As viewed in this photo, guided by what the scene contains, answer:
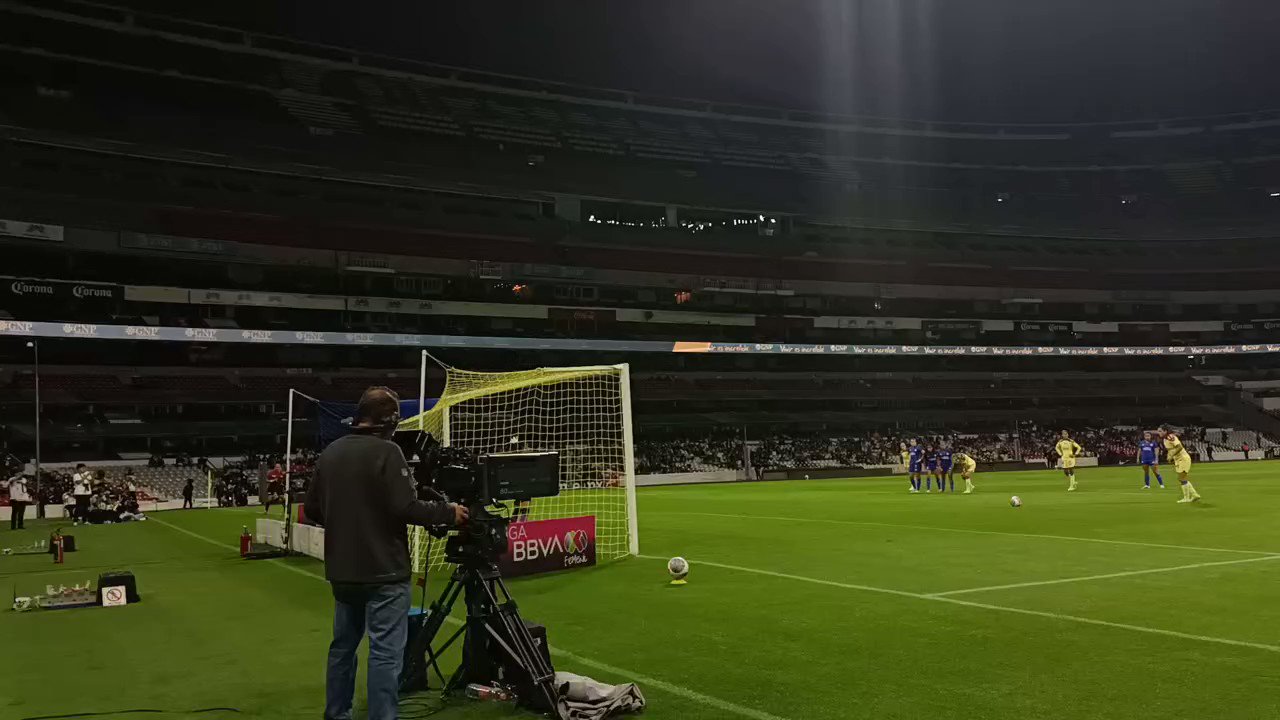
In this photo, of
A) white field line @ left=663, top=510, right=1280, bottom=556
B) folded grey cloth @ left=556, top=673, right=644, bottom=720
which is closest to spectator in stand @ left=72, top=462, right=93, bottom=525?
white field line @ left=663, top=510, right=1280, bottom=556

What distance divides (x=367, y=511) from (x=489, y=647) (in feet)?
7.00

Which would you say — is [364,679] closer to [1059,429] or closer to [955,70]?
[955,70]

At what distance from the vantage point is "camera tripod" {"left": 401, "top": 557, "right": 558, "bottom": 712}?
243 inches

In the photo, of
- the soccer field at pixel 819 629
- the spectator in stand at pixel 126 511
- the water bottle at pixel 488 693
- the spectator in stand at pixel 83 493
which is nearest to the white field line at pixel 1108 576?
the soccer field at pixel 819 629

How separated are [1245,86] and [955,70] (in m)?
23.2

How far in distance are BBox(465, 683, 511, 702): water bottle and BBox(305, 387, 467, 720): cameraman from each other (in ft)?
4.82


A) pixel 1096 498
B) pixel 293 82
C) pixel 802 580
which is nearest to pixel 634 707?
pixel 802 580

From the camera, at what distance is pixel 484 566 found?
21.2 ft

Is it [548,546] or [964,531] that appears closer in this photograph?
[548,546]

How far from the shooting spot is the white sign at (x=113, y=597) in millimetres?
12102

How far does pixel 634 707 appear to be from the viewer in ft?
20.1

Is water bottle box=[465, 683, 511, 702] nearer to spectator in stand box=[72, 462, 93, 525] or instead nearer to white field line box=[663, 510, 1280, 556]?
white field line box=[663, 510, 1280, 556]

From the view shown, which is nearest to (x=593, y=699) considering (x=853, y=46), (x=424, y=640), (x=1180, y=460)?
(x=424, y=640)

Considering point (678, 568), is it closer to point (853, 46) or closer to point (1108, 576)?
point (1108, 576)
